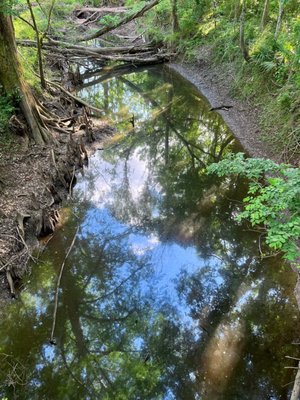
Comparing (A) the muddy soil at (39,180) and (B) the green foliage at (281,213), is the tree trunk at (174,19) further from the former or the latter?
(B) the green foliage at (281,213)

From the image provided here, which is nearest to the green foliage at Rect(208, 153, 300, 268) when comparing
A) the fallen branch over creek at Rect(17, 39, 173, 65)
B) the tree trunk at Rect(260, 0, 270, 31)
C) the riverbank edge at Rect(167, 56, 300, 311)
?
the riverbank edge at Rect(167, 56, 300, 311)

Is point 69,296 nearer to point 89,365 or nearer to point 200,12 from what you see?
point 89,365

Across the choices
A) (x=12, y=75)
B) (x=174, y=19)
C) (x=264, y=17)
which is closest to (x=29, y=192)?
(x=12, y=75)

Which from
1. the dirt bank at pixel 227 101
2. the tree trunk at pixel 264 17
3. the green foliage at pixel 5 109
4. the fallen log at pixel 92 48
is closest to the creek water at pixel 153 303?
the dirt bank at pixel 227 101

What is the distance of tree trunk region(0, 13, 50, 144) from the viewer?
9.75 m

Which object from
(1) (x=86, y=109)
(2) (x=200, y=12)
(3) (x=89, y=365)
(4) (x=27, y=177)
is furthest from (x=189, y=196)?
(2) (x=200, y=12)

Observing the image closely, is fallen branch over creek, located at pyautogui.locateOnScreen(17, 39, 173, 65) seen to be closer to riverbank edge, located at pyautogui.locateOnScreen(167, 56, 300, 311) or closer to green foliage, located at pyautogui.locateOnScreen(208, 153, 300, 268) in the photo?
riverbank edge, located at pyautogui.locateOnScreen(167, 56, 300, 311)

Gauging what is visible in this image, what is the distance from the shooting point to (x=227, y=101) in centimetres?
1530

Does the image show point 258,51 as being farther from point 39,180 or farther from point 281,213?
point 281,213

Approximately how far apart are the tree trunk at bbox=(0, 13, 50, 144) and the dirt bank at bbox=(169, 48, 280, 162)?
22.9 feet

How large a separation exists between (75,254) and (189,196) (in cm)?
382

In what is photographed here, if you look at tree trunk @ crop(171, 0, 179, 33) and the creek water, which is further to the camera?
tree trunk @ crop(171, 0, 179, 33)

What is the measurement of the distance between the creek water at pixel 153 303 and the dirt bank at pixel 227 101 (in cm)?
195

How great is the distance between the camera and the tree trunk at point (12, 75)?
9750mm
